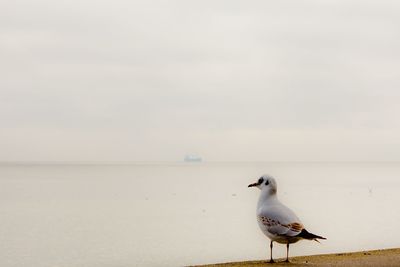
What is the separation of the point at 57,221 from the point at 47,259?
23641mm

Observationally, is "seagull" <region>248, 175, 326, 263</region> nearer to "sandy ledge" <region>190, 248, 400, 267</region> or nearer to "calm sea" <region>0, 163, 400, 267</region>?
"sandy ledge" <region>190, 248, 400, 267</region>

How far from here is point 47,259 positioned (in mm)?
33688

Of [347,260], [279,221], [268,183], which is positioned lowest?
[347,260]

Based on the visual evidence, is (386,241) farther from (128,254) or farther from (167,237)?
(128,254)

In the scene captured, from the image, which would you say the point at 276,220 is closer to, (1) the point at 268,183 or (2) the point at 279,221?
(2) the point at 279,221

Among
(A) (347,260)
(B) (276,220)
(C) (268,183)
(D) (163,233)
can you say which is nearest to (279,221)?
(B) (276,220)

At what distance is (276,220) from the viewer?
13.4m

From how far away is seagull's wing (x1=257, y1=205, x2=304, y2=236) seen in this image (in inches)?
522

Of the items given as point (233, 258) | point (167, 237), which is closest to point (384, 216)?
point (167, 237)

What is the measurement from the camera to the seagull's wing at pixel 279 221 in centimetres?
1325

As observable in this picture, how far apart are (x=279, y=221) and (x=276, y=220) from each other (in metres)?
0.07

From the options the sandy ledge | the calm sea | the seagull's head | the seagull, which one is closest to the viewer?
the sandy ledge

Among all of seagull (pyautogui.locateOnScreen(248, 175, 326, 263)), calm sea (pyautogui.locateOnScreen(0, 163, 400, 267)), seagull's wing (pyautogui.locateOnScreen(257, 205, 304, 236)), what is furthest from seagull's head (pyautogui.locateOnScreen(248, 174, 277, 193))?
calm sea (pyautogui.locateOnScreen(0, 163, 400, 267))

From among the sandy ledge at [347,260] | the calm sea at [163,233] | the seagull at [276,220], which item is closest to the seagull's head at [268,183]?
the seagull at [276,220]
